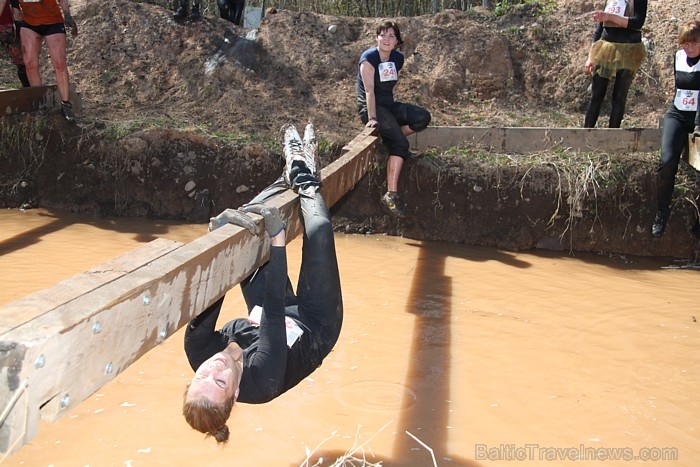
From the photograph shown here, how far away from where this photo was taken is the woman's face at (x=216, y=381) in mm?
2545

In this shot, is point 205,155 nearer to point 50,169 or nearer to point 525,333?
point 50,169

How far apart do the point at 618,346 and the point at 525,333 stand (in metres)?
0.60

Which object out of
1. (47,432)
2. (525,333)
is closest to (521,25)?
(525,333)

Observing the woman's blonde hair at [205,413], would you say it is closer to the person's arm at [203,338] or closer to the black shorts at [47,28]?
the person's arm at [203,338]

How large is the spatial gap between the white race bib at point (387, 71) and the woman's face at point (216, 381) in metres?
3.80

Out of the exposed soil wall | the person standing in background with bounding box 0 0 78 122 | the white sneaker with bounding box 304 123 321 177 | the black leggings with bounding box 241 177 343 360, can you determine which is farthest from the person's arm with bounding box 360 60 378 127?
the person standing in background with bounding box 0 0 78 122

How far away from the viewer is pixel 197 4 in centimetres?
884

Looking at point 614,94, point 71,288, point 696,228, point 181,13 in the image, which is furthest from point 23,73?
point 696,228

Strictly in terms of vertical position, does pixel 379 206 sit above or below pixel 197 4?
below

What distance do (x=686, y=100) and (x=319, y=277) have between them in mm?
4208

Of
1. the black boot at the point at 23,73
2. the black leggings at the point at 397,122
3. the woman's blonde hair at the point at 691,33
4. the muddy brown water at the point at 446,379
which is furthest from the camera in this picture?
the black boot at the point at 23,73

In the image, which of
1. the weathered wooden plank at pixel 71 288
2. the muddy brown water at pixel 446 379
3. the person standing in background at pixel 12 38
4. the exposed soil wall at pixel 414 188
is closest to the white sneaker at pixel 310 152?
the muddy brown water at pixel 446 379

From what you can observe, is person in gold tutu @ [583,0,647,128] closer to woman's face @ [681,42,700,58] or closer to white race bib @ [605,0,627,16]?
white race bib @ [605,0,627,16]

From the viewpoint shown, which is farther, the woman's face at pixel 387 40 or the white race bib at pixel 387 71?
the white race bib at pixel 387 71
